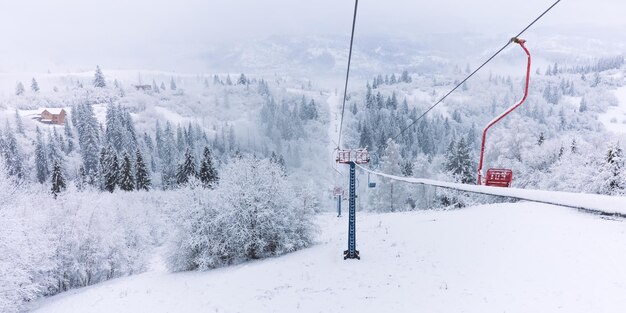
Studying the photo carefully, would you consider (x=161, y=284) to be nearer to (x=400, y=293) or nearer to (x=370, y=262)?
(x=370, y=262)

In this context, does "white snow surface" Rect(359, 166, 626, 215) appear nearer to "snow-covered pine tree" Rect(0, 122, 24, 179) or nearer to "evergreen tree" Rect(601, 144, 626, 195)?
"evergreen tree" Rect(601, 144, 626, 195)

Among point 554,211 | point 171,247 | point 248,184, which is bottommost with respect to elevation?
point 171,247

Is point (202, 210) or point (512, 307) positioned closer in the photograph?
point (512, 307)

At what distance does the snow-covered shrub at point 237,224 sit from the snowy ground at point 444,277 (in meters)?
5.14

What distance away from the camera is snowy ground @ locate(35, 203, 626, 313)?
1172cm

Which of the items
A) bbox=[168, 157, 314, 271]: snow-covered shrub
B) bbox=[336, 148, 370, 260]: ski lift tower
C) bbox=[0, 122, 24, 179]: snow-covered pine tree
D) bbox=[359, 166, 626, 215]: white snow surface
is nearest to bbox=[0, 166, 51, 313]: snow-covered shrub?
bbox=[168, 157, 314, 271]: snow-covered shrub

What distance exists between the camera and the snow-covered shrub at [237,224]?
108 ft

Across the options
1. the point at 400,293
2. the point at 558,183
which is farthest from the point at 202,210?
the point at 558,183

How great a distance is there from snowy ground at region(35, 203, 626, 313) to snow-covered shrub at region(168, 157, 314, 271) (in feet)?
16.9

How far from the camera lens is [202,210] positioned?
33656mm

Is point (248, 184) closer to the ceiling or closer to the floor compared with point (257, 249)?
closer to the ceiling

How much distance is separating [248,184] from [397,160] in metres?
44.4

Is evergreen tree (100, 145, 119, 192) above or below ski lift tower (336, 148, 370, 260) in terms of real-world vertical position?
below

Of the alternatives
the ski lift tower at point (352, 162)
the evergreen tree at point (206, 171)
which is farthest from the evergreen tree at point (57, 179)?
the ski lift tower at point (352, 162)
